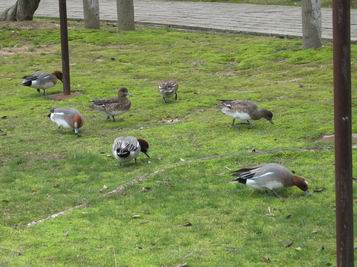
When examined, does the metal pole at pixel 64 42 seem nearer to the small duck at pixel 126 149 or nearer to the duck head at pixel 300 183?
the small duck at pixel 126 149

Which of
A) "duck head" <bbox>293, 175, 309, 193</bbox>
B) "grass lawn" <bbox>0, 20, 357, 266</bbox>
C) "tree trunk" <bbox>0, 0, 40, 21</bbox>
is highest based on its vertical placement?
"tree trunk" <bbox>0, 0, 40, 21</bbox>

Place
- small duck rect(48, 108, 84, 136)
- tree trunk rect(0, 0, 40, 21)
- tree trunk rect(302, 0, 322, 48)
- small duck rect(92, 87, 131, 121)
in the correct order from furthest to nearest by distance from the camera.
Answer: tree trunk rect(0, 0, 40, 21) < tree trunk rect(302, 0, 322, 48) < small duck rect(92, 87, 131, 121) < small duck rect(48, 108, 84, 136)

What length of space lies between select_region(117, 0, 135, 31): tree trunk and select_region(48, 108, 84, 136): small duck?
433 inches

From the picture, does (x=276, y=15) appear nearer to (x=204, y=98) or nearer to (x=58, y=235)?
(x=204, y=98)

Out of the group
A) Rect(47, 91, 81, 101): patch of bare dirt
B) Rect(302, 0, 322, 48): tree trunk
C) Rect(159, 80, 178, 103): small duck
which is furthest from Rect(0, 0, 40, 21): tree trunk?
Rect(159, 80, 178, 103): small duck

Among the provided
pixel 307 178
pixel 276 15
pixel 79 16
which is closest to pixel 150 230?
pixel 307 178

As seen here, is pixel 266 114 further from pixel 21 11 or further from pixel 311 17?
pixel 21 11

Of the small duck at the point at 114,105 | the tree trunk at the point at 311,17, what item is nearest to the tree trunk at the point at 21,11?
the tree trunk at the point at 311,17

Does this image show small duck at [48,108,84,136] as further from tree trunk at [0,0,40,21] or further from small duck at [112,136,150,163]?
tree trunk at [0,0,40,21]

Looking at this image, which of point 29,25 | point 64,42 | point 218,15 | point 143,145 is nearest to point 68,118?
point 143,145

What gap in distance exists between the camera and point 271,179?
895 cm

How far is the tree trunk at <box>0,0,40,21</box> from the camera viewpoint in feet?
84.7

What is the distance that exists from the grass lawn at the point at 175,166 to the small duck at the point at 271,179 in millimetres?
167

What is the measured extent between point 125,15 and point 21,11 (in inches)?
154
